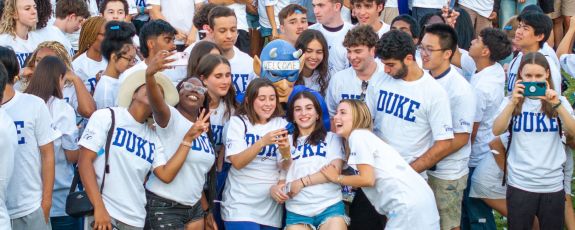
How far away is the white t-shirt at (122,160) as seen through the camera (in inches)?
259

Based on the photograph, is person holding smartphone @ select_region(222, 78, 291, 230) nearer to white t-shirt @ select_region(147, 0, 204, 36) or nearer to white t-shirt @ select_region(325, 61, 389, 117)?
white t-shirt @ select_region(325, 61, 389, 117)

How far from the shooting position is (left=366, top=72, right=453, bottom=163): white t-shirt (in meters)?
7.28

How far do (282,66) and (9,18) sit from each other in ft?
9.05

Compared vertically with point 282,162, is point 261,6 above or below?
above

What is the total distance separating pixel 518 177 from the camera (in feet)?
25.5

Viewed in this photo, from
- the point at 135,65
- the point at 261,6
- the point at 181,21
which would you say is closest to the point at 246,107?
the point at 135,65

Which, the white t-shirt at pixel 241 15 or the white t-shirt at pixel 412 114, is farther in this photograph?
the white t-shirt at pixel 241 15

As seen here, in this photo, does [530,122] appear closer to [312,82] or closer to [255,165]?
[312,82]

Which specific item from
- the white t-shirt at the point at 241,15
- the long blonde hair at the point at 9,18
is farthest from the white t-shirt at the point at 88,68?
the white t-shirt at the point at 241,15

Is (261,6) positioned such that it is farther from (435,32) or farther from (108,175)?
(108,175)

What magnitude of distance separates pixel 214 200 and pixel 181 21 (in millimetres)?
3542

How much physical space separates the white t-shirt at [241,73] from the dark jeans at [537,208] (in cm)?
239

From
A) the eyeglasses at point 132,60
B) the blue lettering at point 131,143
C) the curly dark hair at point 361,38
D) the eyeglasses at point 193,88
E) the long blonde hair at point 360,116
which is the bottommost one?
the blue lettering at point 131,143

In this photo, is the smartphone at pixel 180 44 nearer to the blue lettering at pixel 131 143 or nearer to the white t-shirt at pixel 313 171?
the white t-shirt at pixel 313 171
